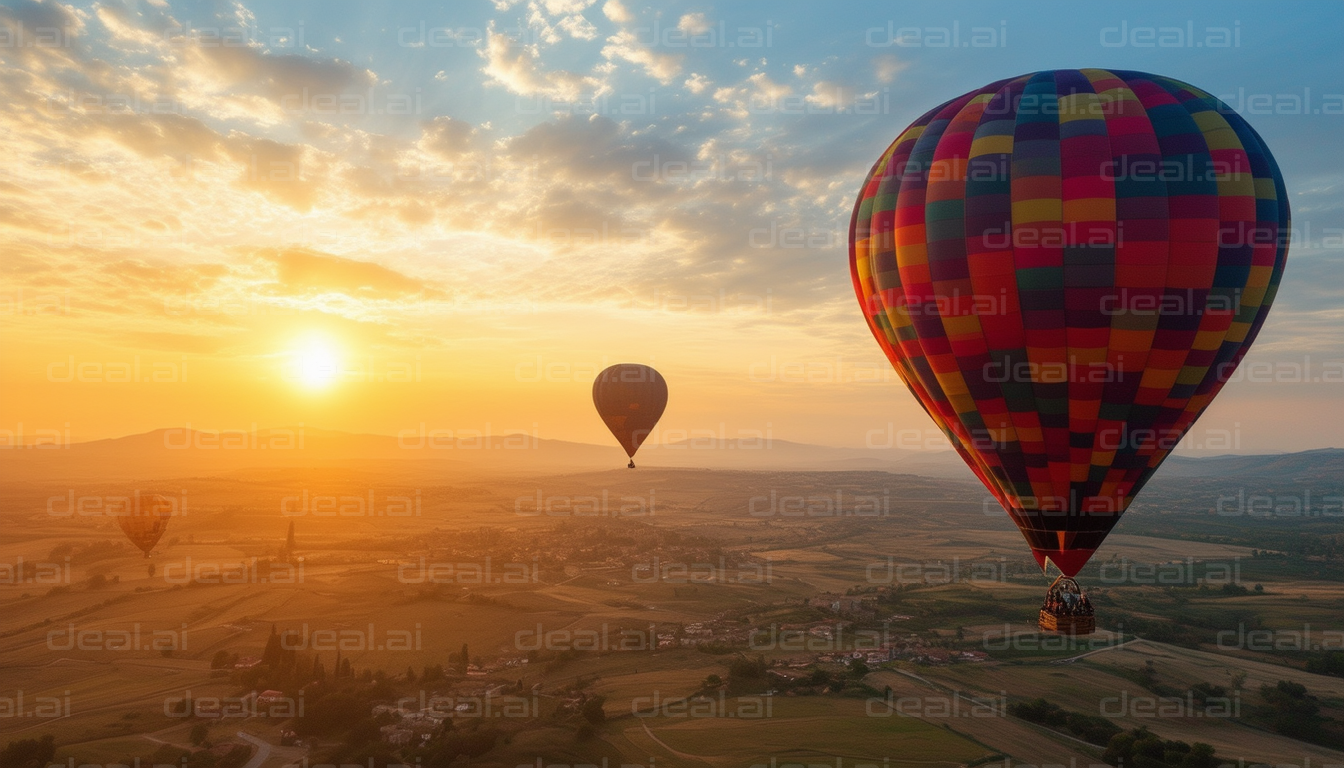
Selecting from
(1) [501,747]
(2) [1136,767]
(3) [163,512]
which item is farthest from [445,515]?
(2) [1136,767]

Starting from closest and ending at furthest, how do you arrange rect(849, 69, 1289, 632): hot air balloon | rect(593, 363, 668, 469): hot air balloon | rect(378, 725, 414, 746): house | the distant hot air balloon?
rect(849, 69, 1289, 632): hot air balloon, rect(378, 725, 414, 746): house, rect(593, 363, 668, 469): hot air balloon, the distant hot air balloon

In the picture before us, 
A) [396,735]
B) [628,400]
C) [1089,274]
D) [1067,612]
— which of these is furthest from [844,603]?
[1089,274]

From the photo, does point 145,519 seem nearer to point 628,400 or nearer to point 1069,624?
point 628,400

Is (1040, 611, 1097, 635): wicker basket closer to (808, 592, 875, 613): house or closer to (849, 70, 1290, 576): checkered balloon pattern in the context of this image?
(849, 70, 1290, 576): checkered balloon pattern

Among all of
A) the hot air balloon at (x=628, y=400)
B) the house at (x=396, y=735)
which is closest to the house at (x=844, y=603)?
the hot air balloon at (x=628, y=400)

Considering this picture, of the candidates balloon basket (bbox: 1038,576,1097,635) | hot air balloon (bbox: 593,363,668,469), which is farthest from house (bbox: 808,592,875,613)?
balloon basket (bbox: 1038,576,1097,635)

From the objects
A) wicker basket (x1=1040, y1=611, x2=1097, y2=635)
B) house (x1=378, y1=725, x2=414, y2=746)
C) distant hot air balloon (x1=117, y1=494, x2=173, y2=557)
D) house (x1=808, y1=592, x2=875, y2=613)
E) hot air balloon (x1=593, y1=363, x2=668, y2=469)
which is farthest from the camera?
distant hot air balloon (x1=117, y1=494, x2=173, y2=557)

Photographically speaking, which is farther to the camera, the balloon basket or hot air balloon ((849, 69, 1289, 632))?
hot air balloon ((849, 69, 1289, 632))
